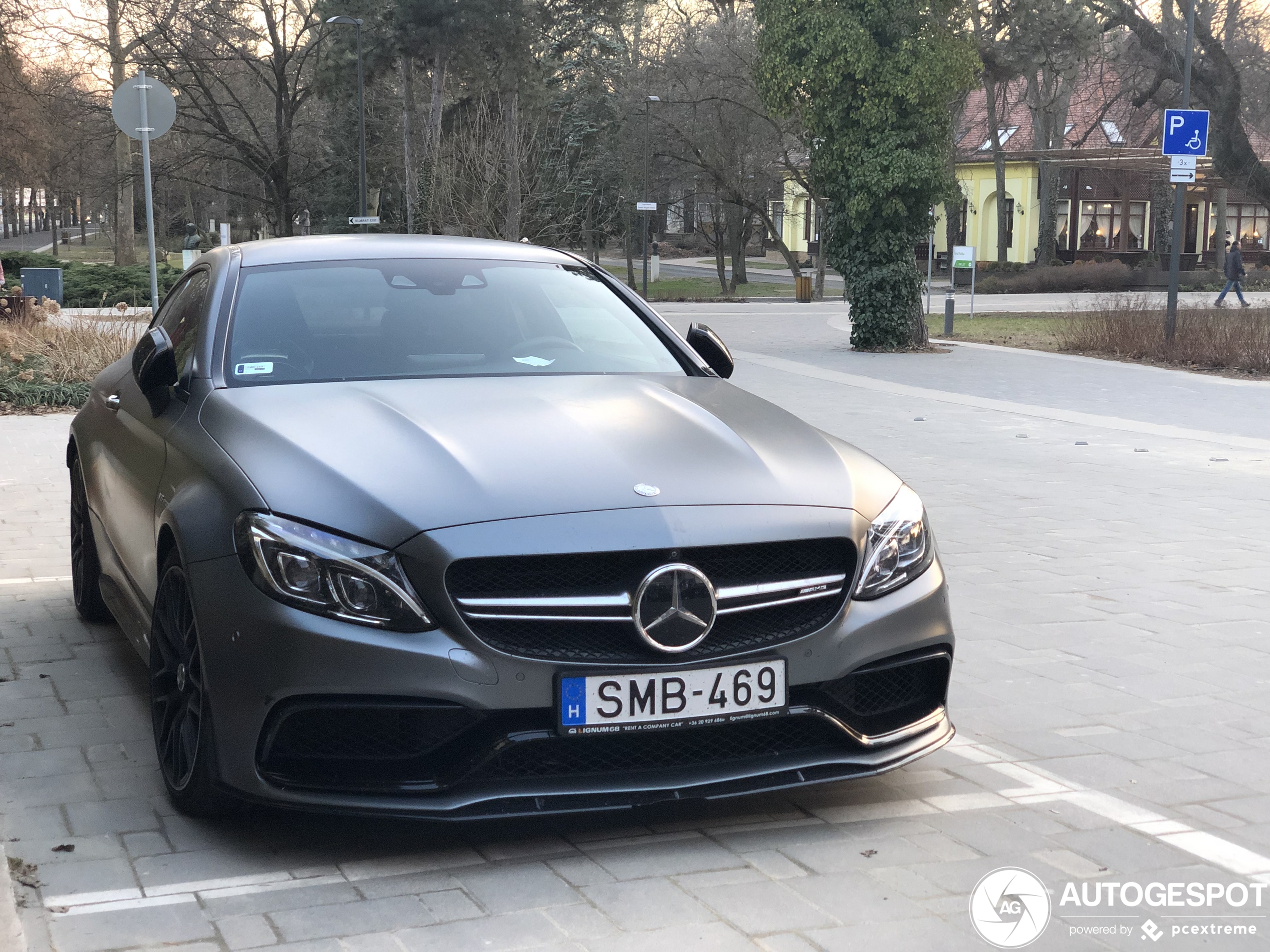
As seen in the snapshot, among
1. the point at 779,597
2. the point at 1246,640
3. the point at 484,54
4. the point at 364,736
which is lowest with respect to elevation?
the point at 1246,640

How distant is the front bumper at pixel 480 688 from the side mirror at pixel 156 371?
1.10m

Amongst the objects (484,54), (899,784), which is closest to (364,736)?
(899,784)

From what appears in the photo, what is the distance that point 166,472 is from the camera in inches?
165

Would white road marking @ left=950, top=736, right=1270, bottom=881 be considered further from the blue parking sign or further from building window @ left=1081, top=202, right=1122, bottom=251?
building window @ left=1081, top=202, right=1122, bottom=251

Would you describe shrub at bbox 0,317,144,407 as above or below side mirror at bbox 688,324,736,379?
below

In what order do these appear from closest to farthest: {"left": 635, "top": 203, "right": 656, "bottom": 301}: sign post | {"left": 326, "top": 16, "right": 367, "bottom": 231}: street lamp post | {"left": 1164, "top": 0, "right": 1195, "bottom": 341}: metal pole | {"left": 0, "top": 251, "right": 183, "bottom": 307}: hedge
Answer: {"left": 1164, "top": 0, "right": 1195, "bottom": 341}: metal pole, {"left": 0, "top": 251, "right": 183, "bottom": 307}: hedge, {"left": 635, "top": 203, "right": 656, "bottom": 301}: sign post, {"left": 326, "top": 16, "right": 367, "bottom": 231}: street lamp post

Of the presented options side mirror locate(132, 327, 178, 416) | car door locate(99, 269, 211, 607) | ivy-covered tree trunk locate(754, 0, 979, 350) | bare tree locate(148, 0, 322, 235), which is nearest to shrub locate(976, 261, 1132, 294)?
bare tree locate(148, 0, 322, 235)

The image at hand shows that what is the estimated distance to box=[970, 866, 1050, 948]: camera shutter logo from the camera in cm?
321

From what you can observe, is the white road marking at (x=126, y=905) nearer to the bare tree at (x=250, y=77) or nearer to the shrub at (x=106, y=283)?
the shrub at (x=106, y=283)

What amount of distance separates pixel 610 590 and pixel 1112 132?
66267 millimetres

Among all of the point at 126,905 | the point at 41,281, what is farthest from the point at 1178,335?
the point at 41,281

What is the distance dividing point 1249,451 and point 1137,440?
1.01m

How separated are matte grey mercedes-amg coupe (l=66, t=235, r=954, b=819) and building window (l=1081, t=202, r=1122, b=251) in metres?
64.8

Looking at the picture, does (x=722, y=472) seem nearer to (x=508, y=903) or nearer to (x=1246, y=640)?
(x=508, y=903)
